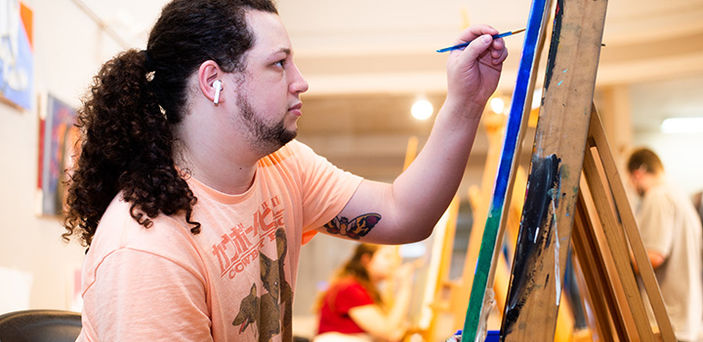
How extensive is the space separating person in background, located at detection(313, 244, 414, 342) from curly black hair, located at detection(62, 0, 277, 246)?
2298mm

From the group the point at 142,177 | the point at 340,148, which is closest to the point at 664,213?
the point at 142,177

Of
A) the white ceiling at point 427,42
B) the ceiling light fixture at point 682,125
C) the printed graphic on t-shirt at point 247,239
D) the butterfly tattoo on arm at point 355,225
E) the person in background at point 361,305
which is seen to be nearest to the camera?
the printed graphic on t-shirt at point 247,239

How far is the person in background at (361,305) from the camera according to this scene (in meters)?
3.22

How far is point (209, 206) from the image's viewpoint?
102 centimetres

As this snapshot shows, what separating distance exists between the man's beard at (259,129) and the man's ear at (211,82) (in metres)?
0.04

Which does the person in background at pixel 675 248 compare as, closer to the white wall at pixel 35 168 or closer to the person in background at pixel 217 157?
the person in background at pixel 217 157

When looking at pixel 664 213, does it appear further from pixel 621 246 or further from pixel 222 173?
pixel 222 173

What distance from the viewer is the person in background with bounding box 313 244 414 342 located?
10.6ft

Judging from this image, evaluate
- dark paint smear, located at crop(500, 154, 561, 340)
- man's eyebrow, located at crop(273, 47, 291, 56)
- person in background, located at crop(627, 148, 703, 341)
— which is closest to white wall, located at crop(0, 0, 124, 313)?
man's eyebrow, located at crop(273, 47, 291, 56)

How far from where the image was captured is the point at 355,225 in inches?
48.2

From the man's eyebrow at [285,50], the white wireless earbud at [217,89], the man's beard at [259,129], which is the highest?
the man's eyebrow at [285,50]

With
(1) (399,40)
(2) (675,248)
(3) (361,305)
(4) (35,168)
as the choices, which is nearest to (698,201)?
(1) (399,40)

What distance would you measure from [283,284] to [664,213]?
8.03 ft

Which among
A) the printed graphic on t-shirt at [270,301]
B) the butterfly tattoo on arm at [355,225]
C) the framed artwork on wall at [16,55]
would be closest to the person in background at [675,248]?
the butterfly tattoo on arm at [355,225]
